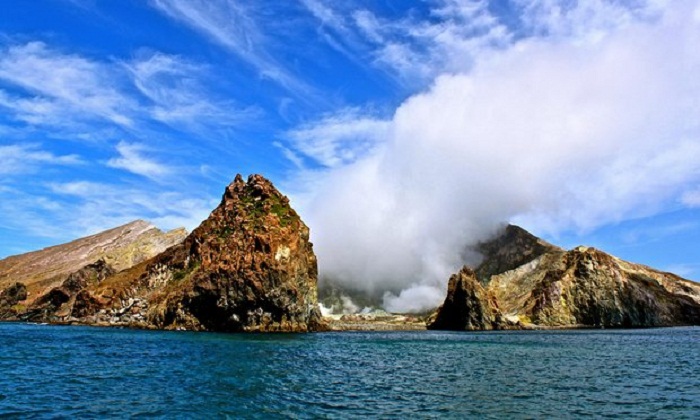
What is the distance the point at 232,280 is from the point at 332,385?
98.0m

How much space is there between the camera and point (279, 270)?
468 feet

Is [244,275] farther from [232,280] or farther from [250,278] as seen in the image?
[232,280]

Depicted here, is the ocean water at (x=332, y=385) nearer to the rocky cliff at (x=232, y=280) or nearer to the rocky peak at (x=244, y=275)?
the rocky peak at (x=244, y=275)

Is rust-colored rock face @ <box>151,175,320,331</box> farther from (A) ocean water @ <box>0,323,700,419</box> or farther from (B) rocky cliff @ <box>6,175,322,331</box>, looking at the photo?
(A) ocean water @ <box>0,323,700,419</box>

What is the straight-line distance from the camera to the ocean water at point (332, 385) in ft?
119

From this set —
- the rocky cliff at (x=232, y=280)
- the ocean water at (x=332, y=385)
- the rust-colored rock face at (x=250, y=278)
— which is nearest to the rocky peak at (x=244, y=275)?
the rust-colored rock face at (x=250, y=278)

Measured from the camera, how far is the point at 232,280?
462ft

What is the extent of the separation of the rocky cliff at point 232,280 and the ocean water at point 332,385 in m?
64.1

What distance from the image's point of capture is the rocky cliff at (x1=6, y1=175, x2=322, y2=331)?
462ft

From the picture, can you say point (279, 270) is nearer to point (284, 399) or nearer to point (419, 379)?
point (419, 379)

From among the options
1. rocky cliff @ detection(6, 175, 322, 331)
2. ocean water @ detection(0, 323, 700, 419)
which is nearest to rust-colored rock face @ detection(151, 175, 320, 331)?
rocky cliff @ detection(6, 175, 322, 331)

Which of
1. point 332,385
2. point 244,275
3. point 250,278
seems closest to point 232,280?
point 244,275

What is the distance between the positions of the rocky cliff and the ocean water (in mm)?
64125

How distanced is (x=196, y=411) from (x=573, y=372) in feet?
143
